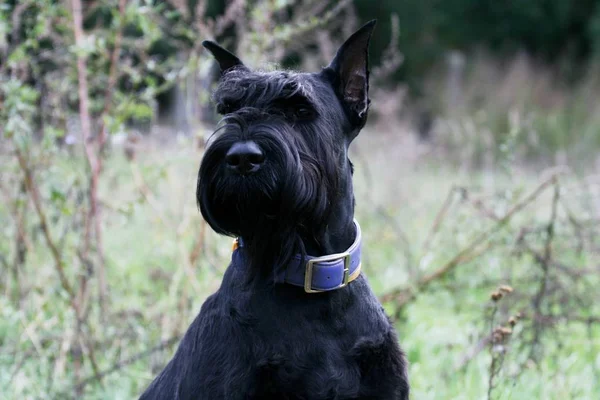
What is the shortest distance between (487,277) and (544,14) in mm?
23745

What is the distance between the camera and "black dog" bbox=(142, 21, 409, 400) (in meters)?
2.42

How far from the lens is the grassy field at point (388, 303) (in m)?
4.07

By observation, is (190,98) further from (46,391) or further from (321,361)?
(321,361)

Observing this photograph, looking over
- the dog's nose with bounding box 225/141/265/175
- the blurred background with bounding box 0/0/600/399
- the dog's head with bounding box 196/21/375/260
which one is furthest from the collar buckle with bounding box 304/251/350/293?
the blurred background with bounding box 0/0/600/399

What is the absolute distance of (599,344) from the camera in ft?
16.1

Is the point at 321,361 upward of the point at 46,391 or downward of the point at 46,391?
upward

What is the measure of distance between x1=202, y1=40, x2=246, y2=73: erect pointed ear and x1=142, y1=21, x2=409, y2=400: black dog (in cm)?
18

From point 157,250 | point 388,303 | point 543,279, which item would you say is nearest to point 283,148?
point 543,279

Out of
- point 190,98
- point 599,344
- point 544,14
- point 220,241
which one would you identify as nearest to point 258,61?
point 190,98

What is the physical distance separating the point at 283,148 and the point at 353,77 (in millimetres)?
603

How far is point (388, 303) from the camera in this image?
4926 millimetres

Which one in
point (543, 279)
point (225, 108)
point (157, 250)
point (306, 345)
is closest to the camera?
point (306, 345)

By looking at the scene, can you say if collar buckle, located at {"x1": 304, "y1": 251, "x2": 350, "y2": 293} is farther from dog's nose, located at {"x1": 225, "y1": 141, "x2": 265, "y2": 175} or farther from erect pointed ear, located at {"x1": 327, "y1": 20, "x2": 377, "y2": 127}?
erect pointed ear, located at {"x1": 327, "y1": 20, "x2": 377, "y2": 127}

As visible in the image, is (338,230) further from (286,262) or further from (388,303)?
(388,303)
